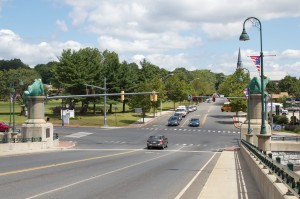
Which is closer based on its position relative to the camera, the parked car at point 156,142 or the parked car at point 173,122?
the parked car at point 156,142

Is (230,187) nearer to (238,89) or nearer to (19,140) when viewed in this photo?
(19,140)

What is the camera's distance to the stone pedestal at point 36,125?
44.7 metres

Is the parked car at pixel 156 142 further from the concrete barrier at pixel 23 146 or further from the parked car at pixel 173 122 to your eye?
the parked car at pixel 173 122

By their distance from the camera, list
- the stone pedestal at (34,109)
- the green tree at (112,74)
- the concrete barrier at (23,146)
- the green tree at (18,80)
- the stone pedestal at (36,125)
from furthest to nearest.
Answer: the green tree at (18,80) → the green tree at (112,74) → the stone pedestal at (34,109) → the stone pedestal at (36,125) → the concrete barrier at (23,146)

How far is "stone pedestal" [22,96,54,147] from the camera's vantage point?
4472cm

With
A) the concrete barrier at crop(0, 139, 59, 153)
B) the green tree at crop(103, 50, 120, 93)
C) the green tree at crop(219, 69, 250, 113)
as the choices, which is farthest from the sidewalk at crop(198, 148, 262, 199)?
the green tree at crop(103, 50, 120, 93)

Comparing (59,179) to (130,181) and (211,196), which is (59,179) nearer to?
(130,181)

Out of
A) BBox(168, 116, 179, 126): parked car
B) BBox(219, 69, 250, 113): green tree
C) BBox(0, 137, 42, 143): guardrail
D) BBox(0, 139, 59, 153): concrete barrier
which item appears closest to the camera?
BBox(0, 139, 59, 153): concrete barrier

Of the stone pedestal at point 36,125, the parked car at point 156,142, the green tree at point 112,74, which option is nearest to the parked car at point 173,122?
the green tree at point 112,74

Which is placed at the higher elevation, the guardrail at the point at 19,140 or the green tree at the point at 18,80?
the green tree at the point at 18,80

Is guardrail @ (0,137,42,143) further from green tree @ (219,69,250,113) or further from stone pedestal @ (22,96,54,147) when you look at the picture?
green tree @ (219,69,250,113)

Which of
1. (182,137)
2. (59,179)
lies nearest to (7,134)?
(182,137)

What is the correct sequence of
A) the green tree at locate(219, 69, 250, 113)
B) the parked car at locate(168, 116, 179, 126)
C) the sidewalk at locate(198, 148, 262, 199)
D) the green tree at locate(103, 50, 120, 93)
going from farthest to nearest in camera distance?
the green tree at locate(103, 50, 120, 93) < the green tree at locate(219, 69, 250, 113) < the parked car at locate(168, 116, 179, 126) < the sidewalk at locate(198, 148, 262, 199)

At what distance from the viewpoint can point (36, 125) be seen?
44750 mm
